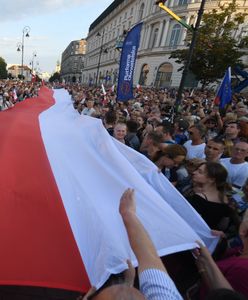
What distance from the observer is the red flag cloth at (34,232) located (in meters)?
1.70

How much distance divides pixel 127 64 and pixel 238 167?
15.5 feet

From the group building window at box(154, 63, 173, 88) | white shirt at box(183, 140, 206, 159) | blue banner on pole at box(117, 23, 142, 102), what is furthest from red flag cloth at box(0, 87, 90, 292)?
building window at box(154, 63, 173, 88)

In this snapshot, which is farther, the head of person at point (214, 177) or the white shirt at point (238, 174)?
the white shirt at point (238, 174)

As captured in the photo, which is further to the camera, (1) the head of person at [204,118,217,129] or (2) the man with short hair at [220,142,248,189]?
(1) the head of person at [204,118,217,129]

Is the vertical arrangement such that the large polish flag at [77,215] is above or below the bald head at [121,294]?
below

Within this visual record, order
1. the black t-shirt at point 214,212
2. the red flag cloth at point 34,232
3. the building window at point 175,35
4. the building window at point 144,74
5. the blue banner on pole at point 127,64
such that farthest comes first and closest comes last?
the building window at point 144,74 < the building window at point 175,35 < the blue banner on pole at point 127,64 < the black t-shirt at point 214,212 < the red flag cloth at point 34,232

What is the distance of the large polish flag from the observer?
1743 millimetres

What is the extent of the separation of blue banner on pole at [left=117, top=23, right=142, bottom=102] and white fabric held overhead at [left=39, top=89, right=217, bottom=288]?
4.43 meters

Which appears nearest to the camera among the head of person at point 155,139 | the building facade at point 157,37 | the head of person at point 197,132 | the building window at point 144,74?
the head of person at point 155,139

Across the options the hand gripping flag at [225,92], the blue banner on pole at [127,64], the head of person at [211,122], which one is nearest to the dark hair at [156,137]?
the head of person at [211,122]

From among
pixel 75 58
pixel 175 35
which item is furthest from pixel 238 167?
pixel 75 58

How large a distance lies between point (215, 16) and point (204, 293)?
67.0 ft

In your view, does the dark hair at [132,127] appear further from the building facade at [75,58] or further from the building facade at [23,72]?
the building facade at [75,58]

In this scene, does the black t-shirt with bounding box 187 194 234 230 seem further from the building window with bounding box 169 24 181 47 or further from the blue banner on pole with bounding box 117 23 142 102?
the building window with bounding box 169 24 181 47
